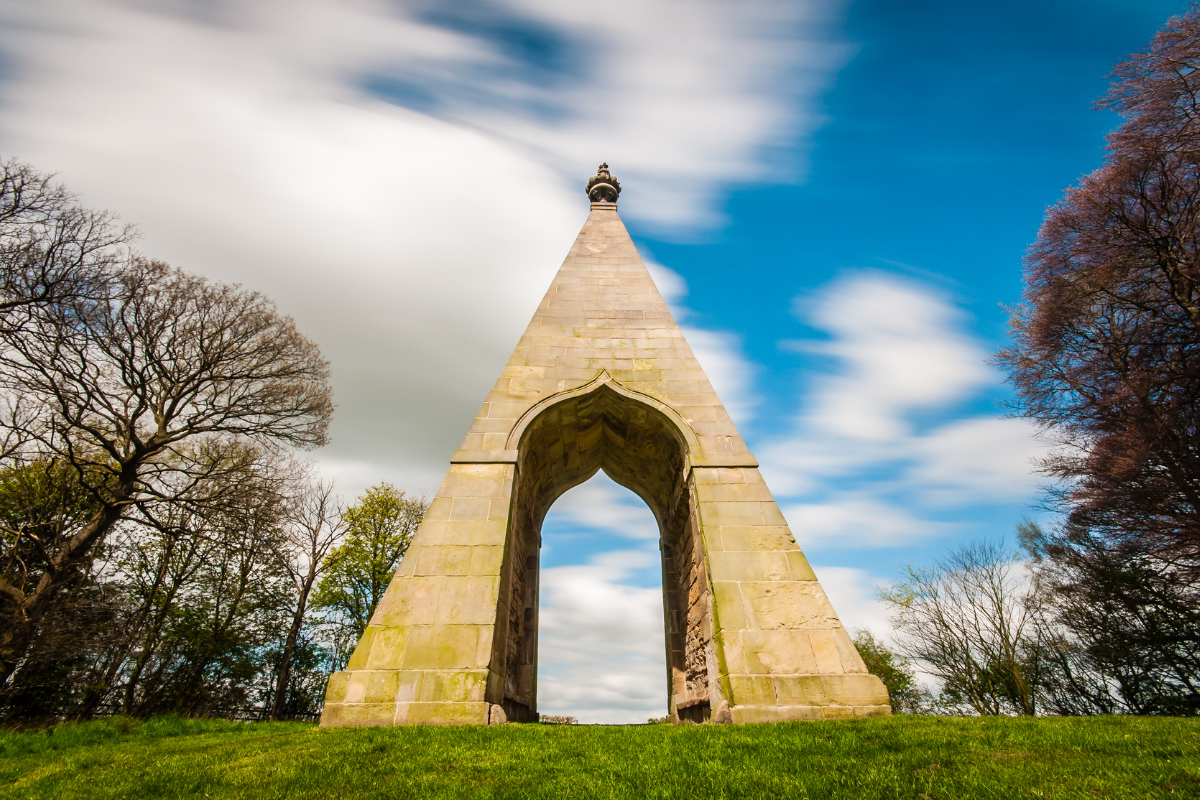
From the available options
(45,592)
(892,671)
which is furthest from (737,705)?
(892,671)

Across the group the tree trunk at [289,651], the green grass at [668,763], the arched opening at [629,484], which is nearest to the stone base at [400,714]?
the green grass at [668,763]

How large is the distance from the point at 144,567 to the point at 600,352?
18.1 meters

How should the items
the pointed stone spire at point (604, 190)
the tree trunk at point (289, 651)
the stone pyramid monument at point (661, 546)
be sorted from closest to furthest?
the stone pyramid monument at point (661, 546), the pointed stone spire at point (604, 190), the tree trunk at point (289, 651)

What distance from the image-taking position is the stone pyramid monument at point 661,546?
6.41 meters

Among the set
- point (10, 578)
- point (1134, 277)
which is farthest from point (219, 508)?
point (1134, 277)

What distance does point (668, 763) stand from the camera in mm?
4469

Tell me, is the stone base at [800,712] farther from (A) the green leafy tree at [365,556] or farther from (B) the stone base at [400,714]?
(A) the green leafy tree at [365,556]

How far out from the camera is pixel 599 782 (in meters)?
4.07

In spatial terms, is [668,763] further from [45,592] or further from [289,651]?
[289,651]

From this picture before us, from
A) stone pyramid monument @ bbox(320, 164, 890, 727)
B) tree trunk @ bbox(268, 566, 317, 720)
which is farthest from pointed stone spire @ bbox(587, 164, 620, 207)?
tree trunk @ bbox(268, 566, 317, 720)

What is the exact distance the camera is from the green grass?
3.77m

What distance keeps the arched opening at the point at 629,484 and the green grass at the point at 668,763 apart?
232 cm

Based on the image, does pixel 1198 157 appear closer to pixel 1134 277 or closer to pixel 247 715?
pixel 1134 277

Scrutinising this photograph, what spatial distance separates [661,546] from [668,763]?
23.5ft
